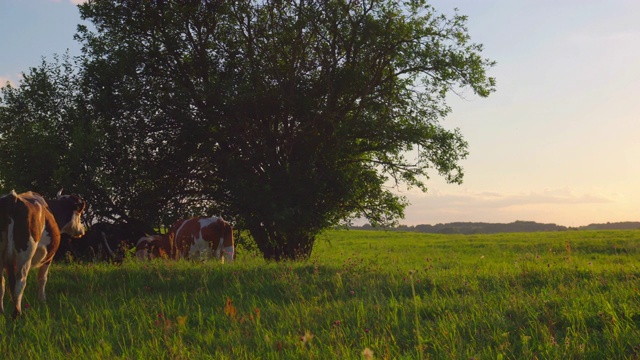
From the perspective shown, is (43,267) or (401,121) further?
(401,121)

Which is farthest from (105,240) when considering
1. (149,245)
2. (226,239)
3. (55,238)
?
(55,238)

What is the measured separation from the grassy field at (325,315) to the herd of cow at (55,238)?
2.23ft

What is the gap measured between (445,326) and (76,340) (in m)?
4.51

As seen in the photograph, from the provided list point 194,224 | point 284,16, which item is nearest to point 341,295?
point 194,224

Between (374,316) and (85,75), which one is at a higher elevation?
(85,75)

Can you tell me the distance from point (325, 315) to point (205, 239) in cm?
919

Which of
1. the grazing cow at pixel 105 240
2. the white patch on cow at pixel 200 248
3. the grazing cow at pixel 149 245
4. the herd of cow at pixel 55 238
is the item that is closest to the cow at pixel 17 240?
the herd of cow at pixel 55 238

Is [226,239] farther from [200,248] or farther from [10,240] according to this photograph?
[10,240]

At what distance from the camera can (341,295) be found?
9.11 metres

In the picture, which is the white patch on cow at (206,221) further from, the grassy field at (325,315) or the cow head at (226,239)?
the grassy field at (325,315)

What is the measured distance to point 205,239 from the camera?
52.9ft

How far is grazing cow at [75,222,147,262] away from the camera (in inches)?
750

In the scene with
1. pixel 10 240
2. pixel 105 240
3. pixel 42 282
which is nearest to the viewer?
pixel 10 240

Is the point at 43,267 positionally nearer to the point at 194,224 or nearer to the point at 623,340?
the point at 194,224
